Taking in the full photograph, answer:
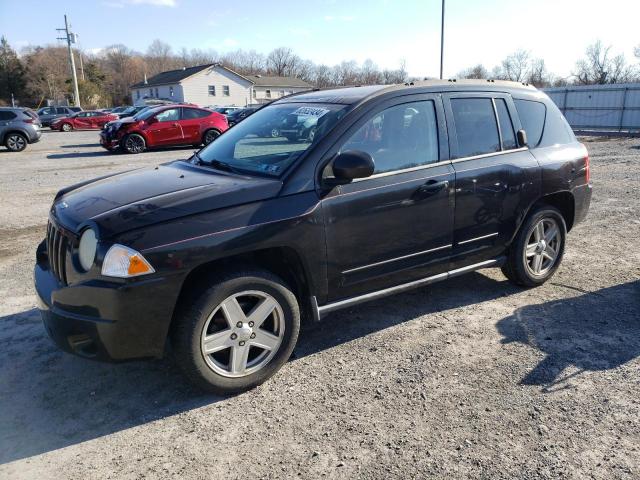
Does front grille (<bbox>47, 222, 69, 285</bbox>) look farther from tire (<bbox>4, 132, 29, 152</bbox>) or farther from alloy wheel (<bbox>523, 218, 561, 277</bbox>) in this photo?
tire (<bbox>4, 132, 29, 152</bbox>)

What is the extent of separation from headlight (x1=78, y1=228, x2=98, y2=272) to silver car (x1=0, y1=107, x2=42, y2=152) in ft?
64.0

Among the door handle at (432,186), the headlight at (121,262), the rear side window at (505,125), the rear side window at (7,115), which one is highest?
the rear side window at (7,115)

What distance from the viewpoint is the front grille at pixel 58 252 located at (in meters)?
3.16

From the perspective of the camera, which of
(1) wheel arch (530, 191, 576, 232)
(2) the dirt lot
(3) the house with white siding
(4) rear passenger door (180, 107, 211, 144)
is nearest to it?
(2) the dirt lot

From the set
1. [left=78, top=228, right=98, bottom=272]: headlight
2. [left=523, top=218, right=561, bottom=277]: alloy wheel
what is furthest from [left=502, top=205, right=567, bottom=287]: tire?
[left=78, top=228, right=98, bottom=272]: headlight

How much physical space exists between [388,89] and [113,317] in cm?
255

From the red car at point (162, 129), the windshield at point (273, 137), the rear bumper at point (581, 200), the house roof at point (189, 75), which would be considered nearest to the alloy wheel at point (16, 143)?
the red car at point (162, 129)

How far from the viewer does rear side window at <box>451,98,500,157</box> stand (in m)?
4.21

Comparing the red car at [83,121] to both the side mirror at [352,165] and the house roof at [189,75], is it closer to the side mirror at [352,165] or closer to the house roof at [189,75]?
the house roof at [189,75]

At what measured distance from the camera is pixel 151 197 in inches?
129

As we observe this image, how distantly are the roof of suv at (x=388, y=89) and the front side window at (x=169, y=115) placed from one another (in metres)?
14.9

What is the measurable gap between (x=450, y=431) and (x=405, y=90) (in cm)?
247

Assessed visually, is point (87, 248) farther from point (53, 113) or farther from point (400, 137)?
point (53, 113)

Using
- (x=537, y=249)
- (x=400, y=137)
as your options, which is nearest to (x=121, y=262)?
(x=400, y=137)
